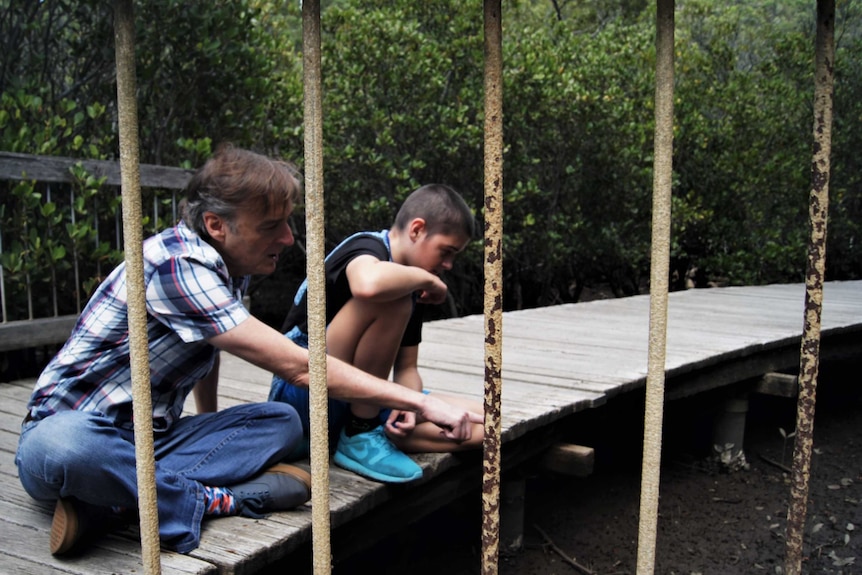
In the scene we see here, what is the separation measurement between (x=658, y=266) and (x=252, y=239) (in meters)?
1.13

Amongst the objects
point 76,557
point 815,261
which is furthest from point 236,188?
point 815,261

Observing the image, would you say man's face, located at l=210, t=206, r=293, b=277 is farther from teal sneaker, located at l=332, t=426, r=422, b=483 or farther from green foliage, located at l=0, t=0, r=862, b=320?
green foliage, located at l=0, t=0, r=862, b=320

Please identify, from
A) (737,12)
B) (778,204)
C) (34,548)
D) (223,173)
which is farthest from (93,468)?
(737,12)

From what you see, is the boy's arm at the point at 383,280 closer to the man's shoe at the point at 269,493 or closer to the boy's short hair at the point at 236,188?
the boy's short hair at the point at 236,188

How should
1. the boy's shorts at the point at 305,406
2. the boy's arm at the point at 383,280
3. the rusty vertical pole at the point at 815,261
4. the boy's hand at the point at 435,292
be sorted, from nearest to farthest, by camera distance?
the rusty vertical pole at the point at 815,261, the boy's arm at the point at 383,280, the boy's hand at the point at 435,292, the boy's shorts at the point at 305,406

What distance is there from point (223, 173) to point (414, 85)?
17.2ft

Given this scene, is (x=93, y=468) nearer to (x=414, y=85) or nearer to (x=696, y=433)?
(x=696, y=433)

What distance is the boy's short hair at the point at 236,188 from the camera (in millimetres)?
2006

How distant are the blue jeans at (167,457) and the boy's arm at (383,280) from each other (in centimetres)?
38

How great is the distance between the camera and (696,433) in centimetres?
518

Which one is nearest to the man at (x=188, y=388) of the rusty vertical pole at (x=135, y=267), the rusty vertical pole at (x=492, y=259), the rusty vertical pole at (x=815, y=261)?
the rusty vertical pole at (x=135, y=267)

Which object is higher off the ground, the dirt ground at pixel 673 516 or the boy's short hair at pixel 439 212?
the boy's short hair at pixel 439 212

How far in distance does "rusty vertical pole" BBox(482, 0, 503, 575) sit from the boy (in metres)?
0.83

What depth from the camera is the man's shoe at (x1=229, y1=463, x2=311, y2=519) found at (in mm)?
1966
